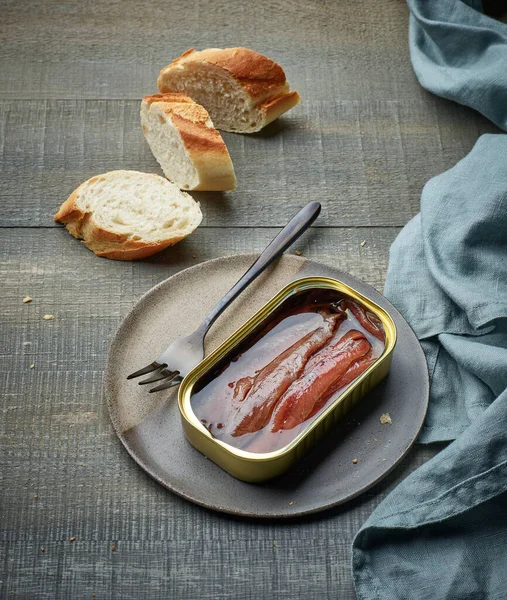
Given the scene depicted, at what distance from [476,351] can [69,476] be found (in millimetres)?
910

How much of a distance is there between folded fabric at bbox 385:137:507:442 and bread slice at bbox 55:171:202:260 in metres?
0.56

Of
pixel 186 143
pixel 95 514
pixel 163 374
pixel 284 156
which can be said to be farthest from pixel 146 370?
pixel 284 156

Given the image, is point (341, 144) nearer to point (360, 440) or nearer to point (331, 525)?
point (360, 440)

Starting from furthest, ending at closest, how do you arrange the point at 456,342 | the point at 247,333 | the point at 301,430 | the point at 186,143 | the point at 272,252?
the point at 186,143, the point at 272,252, the point at 456,342, the point at 247,333, the point at 301,430

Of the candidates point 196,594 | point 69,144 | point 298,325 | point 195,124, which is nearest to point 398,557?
point 196,594

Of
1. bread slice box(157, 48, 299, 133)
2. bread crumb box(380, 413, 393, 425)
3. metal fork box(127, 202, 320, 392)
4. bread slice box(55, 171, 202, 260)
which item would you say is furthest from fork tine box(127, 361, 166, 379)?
bread slice box(157, 48, 299, 133)

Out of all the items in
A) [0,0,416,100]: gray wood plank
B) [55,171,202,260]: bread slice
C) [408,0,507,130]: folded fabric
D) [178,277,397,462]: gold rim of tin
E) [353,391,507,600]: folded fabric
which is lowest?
[353,391,507,600]: folded fabric

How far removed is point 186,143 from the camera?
79.5 inches

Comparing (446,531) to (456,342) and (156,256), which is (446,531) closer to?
(456,342)

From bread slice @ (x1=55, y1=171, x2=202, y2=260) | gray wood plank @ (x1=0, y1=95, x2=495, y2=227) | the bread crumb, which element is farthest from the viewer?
gray wood plank @ (x1=0, y1=95, x2=495, y2=227)

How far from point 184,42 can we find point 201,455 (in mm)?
1426

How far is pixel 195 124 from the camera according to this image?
6.76 feet

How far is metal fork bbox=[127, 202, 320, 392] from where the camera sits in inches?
66.0

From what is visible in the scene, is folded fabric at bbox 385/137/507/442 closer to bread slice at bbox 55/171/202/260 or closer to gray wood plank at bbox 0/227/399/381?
gray wood plank at bbox 0/227/399/381
